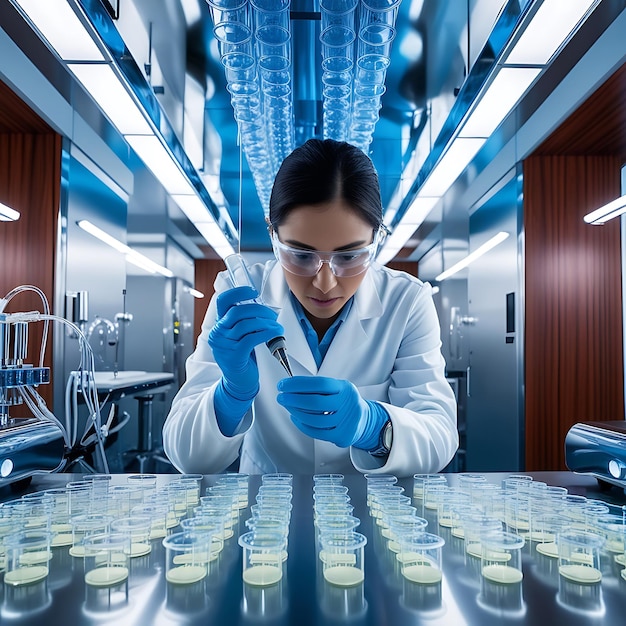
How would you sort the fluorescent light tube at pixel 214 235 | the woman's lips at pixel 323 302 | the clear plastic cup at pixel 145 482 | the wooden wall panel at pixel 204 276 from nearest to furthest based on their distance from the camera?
the clear plastic cup at pixel 145 482 → the woman's lips at pixel 323 302 → the fluorescent light tube at pixel 214 235 → the wooden wall panel at pixel 204 276

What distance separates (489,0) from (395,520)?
2498 mm

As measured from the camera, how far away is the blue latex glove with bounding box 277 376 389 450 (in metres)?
1.41

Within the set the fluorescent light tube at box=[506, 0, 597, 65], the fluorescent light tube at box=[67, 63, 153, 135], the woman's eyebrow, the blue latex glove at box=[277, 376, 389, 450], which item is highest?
the fluorescent light tube at box=[67, 63, 153, 135]

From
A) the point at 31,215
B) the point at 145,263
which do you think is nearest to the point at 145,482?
the point at 31,215

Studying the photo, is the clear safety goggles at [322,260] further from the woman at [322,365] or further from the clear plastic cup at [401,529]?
the clear plastic cup at [401,529]

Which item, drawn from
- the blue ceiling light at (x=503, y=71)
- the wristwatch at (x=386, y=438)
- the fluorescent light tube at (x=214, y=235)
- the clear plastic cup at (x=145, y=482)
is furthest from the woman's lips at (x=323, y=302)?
the fluorescent light tube at (x=214, y=235)

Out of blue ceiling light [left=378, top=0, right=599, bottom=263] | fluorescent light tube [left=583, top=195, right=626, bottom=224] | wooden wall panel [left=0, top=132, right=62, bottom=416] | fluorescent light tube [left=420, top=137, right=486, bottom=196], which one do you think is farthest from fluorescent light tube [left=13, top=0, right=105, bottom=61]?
fluorescent light tube [left=583, top=195, right=626, bottom=224]

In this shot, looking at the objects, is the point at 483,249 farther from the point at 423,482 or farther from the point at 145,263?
the point at 423,482

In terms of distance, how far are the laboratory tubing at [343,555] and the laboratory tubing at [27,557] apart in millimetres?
406

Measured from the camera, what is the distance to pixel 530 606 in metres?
0.70

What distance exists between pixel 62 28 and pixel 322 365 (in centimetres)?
158

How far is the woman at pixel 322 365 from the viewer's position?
149 centimetres

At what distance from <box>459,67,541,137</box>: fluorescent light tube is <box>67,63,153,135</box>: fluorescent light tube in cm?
166

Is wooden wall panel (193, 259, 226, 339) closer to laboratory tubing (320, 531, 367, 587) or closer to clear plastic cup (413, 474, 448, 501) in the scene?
clear plastic cup (413, 474, 448, 501)
